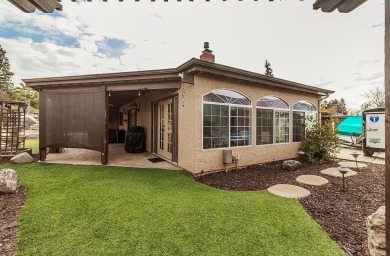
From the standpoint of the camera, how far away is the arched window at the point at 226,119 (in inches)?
243

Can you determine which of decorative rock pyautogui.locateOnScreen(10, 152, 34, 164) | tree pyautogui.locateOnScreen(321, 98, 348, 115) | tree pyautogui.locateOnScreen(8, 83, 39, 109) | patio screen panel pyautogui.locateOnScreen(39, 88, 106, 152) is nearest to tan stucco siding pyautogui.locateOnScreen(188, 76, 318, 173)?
patio screen panel pyautogui.locateOnScreen(39, 88, 106, 152)

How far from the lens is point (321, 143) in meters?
8.20

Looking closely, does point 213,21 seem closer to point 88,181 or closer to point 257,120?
point 257,120

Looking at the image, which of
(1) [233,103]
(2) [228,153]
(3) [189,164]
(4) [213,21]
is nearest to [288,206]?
(2) [228,153]

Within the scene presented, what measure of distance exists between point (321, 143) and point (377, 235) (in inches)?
276

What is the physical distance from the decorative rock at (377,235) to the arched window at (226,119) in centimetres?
430

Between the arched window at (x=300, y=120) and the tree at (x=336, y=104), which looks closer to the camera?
the arched window at (x=300, y=120)

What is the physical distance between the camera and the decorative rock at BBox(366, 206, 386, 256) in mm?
2082

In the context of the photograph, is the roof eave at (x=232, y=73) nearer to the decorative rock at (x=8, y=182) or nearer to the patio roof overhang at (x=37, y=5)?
the patio roof overhang at (x=37, y=5)

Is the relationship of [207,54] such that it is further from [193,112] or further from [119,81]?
[119,81]

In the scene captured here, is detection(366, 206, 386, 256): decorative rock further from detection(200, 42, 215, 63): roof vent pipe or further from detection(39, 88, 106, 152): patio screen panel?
detection(39, 88, 106, 152): patio screen panel

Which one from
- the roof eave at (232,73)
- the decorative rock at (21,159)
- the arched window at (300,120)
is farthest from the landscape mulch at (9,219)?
the arched window at (300,120)

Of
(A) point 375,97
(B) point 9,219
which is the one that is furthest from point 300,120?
(A) point 375,97

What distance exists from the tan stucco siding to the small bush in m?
0.72
